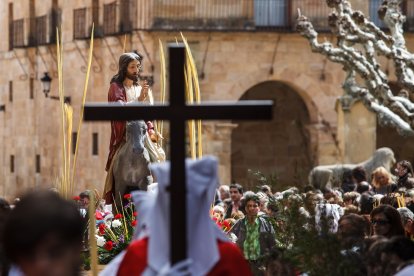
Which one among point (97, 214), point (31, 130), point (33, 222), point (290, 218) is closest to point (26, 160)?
point (31, 130)

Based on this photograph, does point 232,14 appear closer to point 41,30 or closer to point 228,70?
point 228,70

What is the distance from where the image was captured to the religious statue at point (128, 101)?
1409 centimetres

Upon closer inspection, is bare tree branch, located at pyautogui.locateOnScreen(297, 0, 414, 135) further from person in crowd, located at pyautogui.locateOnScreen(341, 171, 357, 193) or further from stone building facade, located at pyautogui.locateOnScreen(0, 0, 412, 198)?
stone building facade, located at pyautogui.locateOnScreen(0, 0, 412, 198)

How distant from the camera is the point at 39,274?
5.34 metres

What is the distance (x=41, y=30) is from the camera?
42875 millimetres

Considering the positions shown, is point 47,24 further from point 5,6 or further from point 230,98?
point 230,98

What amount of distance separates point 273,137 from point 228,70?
3405mm

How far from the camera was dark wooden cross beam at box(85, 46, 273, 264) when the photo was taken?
244 inches

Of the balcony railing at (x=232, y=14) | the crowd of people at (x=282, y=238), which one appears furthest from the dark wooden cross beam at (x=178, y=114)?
the balcony railing at (x=232, y=14)

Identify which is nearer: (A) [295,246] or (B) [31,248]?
(B) [31,248]

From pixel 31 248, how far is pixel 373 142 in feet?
92.1

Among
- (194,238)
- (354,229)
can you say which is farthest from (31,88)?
(194,238)

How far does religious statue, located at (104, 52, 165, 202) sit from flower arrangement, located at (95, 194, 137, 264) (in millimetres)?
792

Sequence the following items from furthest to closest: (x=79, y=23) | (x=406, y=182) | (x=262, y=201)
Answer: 1. (x=79, y=23)
2. (x=406, y=182)
3. (x=262, y=201)
